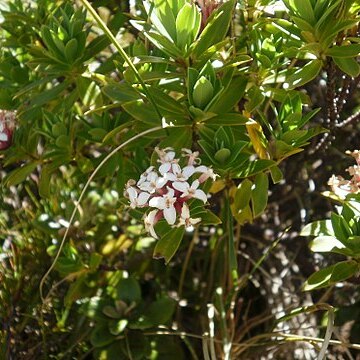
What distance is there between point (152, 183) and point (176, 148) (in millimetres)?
111

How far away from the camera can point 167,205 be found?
966 mm

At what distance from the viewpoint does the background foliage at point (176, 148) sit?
1.05 metres

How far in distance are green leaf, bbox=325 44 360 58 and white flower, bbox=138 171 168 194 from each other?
31 centimetres

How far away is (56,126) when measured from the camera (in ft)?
4.01

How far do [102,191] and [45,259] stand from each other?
216 mm

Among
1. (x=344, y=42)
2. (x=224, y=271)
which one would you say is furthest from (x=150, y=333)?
(x=344, y=42)

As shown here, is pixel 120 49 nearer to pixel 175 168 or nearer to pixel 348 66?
pixel 175 168

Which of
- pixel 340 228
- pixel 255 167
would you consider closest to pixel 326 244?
pixel 340 228

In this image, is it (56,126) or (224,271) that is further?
→ (224,271)

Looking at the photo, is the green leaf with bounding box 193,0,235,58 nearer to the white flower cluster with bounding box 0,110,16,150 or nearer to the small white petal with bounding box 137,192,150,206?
the small white petal with bounding box 137,192,150,206

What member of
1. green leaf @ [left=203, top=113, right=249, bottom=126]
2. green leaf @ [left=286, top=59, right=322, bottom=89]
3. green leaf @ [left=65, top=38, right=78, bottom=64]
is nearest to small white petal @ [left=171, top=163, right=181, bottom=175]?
green leaf @ [left=203, top=113, right=249, bottom=126]

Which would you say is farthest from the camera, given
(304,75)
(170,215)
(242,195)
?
(242,195)

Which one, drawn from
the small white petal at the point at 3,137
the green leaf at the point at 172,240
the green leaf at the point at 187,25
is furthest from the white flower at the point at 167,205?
the small white petal at the point at 3,137

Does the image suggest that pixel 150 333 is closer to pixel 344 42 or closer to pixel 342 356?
pixel 342 356
